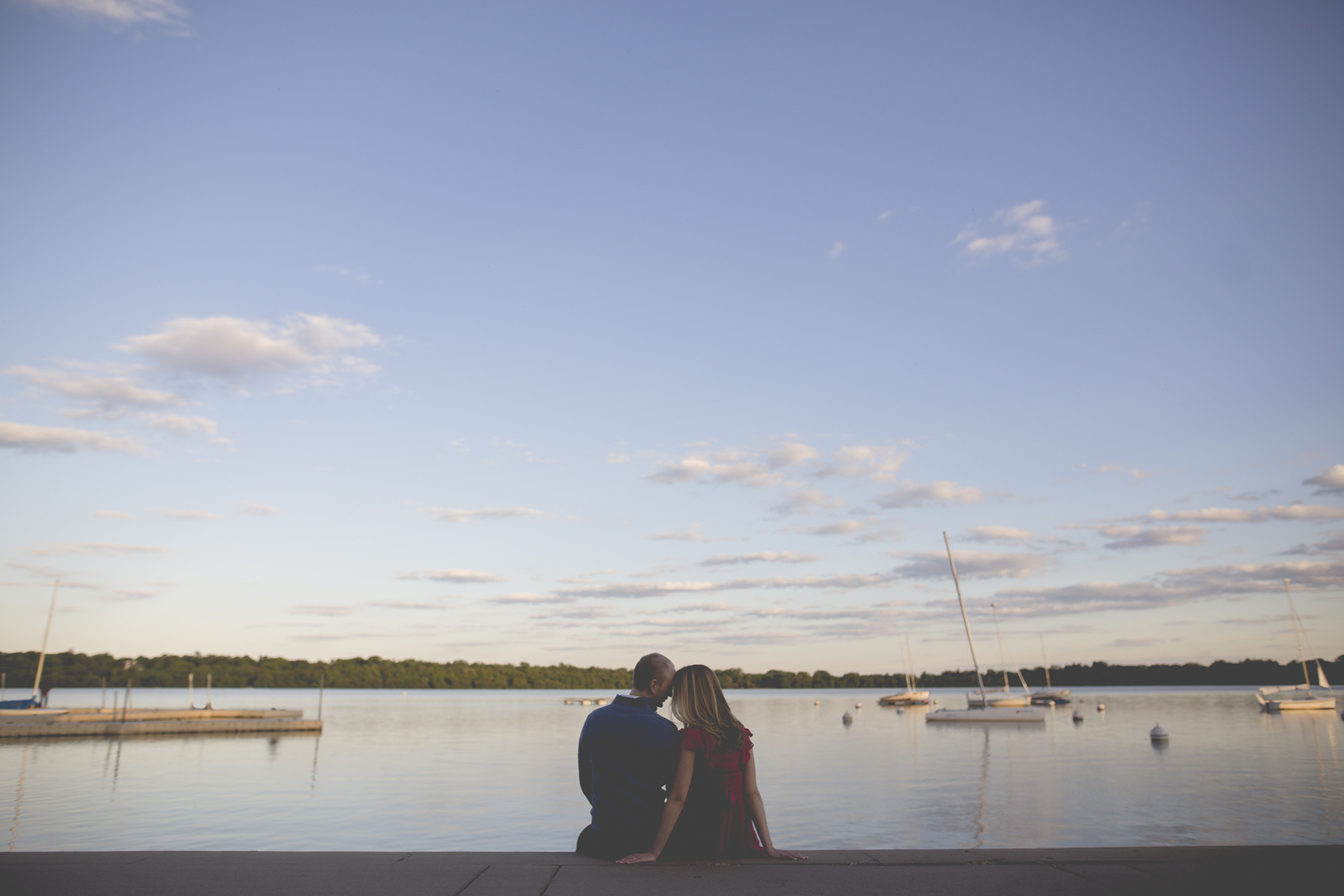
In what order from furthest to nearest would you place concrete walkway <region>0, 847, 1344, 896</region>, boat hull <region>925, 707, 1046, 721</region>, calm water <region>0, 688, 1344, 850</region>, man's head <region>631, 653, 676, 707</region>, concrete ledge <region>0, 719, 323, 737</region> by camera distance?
boat hull <region>925, 707, 1046, 721</region>, concrete ledge <region>0, 719, 323, 737</region>, calm water <region>0, 688, 1344, 850</region>, man's head <region>631, 653, 676, 707</region>, concrete walkway <region>0, 847, 1344, 896</region>

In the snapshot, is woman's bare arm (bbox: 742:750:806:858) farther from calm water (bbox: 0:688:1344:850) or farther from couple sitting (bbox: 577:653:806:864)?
calm water (bbox: 0:688:1344:850)

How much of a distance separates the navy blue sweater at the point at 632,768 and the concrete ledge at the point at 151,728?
243 feet

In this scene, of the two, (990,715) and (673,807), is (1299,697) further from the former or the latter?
(673,807)

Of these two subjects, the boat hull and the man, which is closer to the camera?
the man

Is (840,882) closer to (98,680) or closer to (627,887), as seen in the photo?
(627,887)

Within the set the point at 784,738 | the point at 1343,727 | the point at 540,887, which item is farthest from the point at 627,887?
the point at 1343,727

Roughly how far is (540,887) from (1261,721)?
119 meters

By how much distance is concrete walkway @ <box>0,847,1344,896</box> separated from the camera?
5.63 m

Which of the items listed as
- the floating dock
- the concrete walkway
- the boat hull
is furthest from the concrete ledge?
the concrete walkway

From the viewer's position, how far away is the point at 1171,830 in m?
27.8

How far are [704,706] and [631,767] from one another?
81cm

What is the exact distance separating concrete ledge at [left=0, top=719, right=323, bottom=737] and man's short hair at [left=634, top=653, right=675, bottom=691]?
244ft

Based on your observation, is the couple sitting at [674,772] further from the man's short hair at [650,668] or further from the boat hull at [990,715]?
the boat hull at [990,715]

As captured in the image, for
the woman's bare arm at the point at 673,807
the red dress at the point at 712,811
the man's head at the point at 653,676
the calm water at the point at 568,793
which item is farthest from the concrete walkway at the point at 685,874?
the calm water at the point at 568,793
